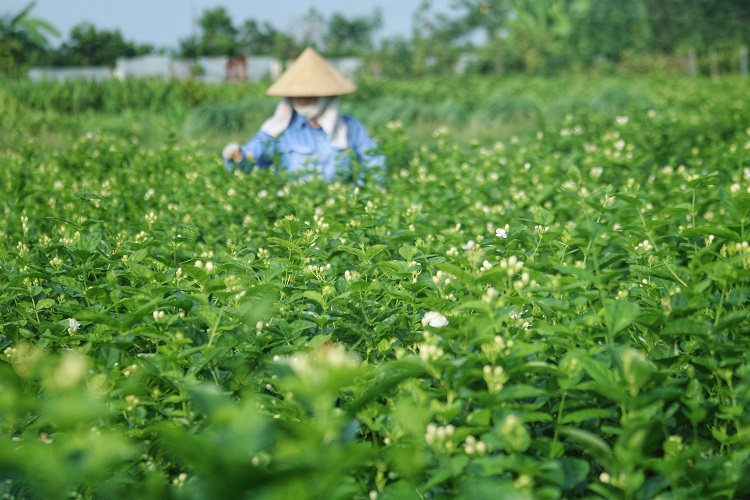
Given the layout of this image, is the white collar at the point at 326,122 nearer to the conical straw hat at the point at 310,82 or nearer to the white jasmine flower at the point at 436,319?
the conical straw hat at the point at 310,82

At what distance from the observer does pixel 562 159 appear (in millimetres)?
6559

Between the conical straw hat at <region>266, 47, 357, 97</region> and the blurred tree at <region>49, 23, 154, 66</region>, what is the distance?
55056mm

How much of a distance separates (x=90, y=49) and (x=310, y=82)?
5892 centimetres

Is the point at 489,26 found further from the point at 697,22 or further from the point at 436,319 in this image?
the point at 436,319

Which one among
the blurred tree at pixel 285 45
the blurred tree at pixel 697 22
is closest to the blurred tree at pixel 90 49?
the blurred tree at pixel 285 45

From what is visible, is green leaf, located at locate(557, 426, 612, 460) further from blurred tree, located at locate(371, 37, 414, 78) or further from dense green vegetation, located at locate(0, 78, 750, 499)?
blurred tree, located at locate(371, 37, 414, 78)

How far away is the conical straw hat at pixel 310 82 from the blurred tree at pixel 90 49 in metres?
55.1

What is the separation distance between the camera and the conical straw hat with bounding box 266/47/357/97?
6.75 metres

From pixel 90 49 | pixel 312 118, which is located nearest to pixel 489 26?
pixel 90 49

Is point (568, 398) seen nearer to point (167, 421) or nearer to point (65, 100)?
point (167, 421)

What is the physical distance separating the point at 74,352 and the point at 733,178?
380 centimetres

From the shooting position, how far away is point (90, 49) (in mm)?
60844

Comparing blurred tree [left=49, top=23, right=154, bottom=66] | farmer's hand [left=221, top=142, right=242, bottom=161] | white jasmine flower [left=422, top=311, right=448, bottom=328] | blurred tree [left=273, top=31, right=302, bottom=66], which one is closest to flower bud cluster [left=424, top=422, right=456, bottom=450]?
white jasmine flower [left=422, top=311, right=448, bottom=328]

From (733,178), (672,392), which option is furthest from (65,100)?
(672,392)
